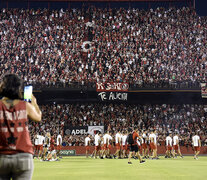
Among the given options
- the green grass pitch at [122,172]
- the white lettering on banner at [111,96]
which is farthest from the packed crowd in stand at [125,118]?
the green grass pitch at [122,172]

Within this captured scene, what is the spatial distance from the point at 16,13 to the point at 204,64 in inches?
1084

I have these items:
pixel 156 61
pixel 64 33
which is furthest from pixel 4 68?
pixel 156 61

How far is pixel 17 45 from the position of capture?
43688mm

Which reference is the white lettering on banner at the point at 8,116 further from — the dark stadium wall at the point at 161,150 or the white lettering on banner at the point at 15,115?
the dark stadium wall at the point at 161,150

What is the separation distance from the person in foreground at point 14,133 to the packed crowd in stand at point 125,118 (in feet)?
104

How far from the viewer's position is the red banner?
36.1 metres

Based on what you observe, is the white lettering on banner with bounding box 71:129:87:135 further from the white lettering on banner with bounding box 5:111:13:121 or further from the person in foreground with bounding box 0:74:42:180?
the white lettering on banner with bounding box 5:111:13:121

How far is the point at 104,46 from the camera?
143ft

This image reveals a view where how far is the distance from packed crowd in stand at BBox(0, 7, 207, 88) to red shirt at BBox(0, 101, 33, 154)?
32934 mm

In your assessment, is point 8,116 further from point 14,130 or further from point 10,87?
point 10,87

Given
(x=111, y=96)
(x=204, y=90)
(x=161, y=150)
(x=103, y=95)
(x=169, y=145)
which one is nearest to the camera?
(x=169, y=145)

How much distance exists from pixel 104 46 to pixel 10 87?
40050mm

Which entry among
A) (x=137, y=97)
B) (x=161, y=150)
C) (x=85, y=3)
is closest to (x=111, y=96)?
(x=137, y=97)

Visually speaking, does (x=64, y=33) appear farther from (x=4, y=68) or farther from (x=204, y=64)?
(x=204, y=64)
